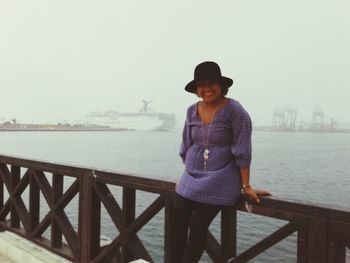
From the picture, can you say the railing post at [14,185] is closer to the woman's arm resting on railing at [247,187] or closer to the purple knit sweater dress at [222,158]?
the purple knit sweater dress at [222,158]

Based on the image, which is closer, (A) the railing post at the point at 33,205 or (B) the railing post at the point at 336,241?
(B) the railing post at the point at 336,241

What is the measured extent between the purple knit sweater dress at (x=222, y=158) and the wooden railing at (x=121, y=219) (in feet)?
0.51

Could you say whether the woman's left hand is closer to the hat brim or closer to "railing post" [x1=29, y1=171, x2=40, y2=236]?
the hat brim

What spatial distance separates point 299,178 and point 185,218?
81.0 ft

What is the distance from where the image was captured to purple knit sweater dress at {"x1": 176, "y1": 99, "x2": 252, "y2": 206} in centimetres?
244

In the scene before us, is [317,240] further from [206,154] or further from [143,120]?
[143,120]

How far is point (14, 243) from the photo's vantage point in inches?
171

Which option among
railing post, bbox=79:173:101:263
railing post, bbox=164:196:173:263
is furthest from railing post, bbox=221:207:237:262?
railing post, bbox=79:173:101:263

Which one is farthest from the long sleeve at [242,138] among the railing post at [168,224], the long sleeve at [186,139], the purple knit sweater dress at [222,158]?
the railing post at [168,224]

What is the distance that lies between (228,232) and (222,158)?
483 millimetres

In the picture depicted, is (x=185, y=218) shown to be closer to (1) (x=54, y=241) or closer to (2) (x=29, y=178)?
(1) (x=54, y=241)

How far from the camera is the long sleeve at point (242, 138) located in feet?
7.92

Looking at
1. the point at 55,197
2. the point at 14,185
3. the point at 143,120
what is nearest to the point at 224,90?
the point at 55,197

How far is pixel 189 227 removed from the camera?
265 cm
